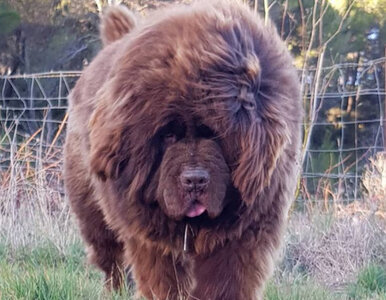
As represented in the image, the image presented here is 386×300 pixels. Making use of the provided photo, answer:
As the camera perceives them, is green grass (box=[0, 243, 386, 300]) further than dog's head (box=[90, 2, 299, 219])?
Yes

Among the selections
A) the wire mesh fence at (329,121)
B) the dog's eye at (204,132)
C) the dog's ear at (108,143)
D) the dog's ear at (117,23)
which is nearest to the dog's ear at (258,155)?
the dog's eye at (204,132)

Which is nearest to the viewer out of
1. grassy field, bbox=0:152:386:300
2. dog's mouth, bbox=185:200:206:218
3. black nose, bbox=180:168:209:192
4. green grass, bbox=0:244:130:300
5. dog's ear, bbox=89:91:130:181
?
black nose, bbox=180:168:209:192

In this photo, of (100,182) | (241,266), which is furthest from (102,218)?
(241,266)

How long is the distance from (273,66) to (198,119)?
0.53m

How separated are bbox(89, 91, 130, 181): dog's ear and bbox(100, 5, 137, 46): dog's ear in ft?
5.26

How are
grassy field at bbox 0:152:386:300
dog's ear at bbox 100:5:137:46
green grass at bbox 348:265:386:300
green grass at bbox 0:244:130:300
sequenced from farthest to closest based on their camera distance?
dog's ear at bbox 100:5:137:46 < green grass at bbox 348:265:386:300 < grassy field at bbox 0:152:386:300 < green grass at bbox 0:244:130:300

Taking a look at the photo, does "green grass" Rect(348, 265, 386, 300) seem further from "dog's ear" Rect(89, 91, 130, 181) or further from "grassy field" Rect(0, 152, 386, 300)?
"dog's ear" Rect(89, 91, 130, 181)

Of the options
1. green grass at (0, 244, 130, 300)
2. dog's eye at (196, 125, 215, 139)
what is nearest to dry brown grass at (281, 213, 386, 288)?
green grass at (0, 244, 130, 300)

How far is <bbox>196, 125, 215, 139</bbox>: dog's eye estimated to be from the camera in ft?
12.0

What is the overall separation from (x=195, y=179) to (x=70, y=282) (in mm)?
1092

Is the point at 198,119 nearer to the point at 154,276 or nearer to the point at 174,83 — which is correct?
the point at 174,83

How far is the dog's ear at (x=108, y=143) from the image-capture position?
3736mm

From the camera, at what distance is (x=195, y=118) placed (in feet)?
11.8

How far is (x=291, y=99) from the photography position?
3939 millimetres
